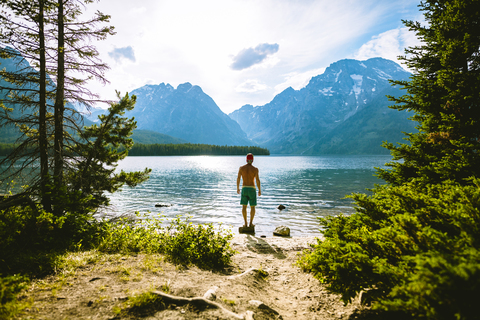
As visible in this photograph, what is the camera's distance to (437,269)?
2617 mm

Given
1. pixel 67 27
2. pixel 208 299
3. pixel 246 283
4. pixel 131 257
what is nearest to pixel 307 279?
pixel 246 283

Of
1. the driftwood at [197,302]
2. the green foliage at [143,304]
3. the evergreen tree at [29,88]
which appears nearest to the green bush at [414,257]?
A: the driftwood at [197,302]

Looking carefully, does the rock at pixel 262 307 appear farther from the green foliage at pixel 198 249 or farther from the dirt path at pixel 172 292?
the green foliage at pixel 198 249

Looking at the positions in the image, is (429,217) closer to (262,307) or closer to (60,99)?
(262,307)

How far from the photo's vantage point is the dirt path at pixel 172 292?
151 inches

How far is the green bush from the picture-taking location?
7.91 ft

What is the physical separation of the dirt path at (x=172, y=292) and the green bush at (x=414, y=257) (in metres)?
0.85

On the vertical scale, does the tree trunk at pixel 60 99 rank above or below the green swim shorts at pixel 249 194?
above

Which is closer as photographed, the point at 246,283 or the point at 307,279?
the point at 246,283

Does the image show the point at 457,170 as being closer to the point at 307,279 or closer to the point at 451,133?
the point at 451,133

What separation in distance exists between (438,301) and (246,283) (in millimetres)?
4078

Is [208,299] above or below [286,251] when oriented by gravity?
above

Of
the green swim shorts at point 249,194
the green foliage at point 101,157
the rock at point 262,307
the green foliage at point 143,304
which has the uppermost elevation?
the green foliage at point 101,157

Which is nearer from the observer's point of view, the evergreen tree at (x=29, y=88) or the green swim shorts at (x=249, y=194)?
the evergreen tree at (x=29, y=88)
